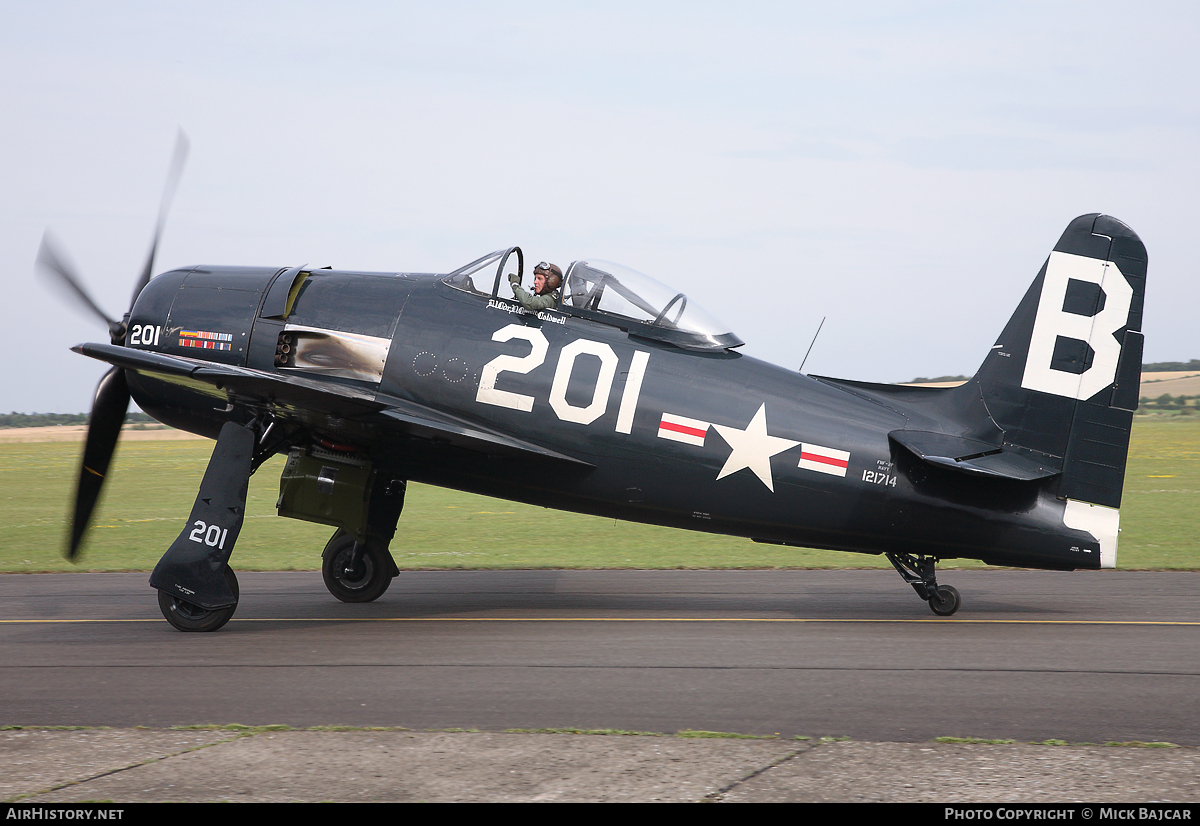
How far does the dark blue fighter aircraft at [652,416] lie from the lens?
8930 millimetres

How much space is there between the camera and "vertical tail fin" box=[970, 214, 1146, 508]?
29.5ft

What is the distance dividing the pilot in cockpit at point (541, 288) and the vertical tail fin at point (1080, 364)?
14.0 ft

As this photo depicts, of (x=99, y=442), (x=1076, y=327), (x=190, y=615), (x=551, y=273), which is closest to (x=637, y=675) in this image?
(x=551, y=273)

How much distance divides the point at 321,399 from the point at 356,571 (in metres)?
2.94

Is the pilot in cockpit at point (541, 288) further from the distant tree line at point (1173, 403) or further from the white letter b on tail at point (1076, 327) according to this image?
the distant tree line at point (1173, 403)

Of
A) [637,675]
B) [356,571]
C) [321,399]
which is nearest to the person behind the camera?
[637,675]

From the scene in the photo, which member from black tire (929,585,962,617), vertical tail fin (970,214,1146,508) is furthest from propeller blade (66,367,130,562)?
vertical tail fin (970,214,1146,508)

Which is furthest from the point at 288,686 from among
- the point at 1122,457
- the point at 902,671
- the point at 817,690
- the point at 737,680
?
the point at 1122,457

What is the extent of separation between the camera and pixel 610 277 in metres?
9.70

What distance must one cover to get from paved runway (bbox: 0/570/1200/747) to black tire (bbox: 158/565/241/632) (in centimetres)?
13

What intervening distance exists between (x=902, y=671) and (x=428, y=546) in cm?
1038

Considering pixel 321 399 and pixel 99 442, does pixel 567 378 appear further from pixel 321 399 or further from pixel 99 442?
pixel 99 442

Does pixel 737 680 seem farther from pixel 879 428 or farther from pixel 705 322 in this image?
pixel 705 322

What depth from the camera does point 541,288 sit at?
31.9 feet
